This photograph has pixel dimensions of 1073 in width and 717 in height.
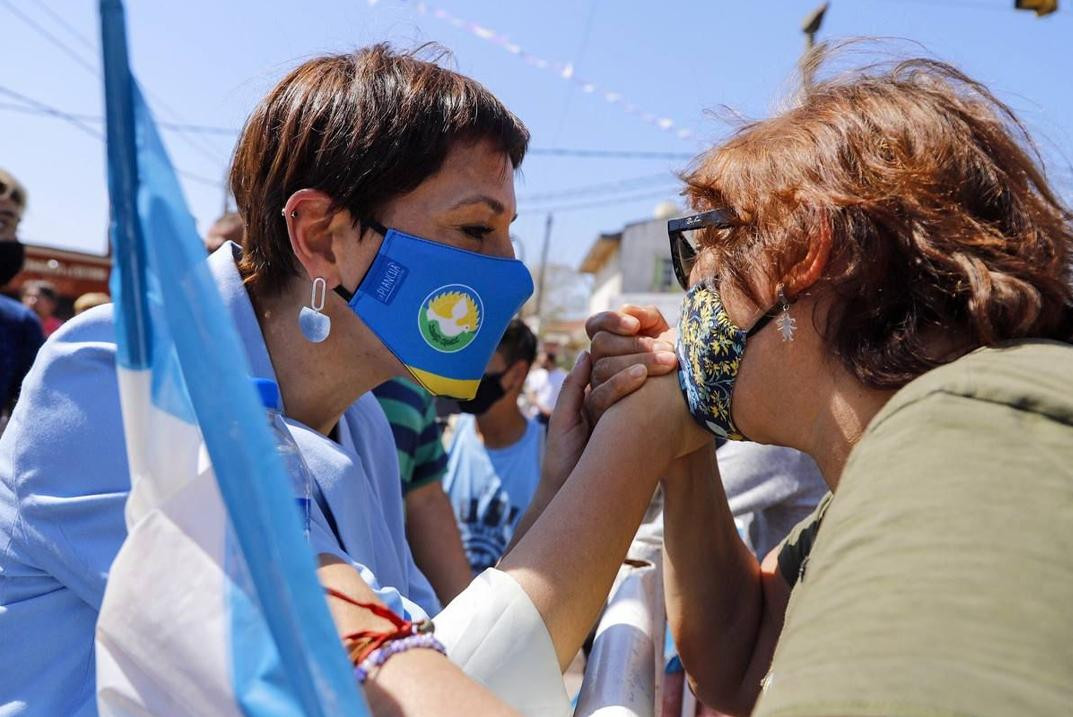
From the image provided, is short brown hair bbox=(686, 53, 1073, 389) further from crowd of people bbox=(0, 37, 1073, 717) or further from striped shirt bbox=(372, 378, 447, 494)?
striped shirt bbox=(372, 378, 447, 494)

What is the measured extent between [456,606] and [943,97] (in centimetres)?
112

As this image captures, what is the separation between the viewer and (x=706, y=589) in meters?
2.07

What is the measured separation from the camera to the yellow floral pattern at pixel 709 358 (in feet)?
5.53

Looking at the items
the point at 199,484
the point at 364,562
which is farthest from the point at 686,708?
the point at 199,484

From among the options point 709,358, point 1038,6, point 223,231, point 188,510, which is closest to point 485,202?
point 709,358

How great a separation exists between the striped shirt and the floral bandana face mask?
5.74 feet

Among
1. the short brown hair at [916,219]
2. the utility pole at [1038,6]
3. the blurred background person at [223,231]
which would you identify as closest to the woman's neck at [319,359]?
the short brown hair at [916,219]

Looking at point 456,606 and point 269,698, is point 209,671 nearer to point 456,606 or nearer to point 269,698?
point 269,698

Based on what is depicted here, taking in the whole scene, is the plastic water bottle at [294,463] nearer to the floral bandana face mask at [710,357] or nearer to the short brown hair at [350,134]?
the short brown hair at [350,134]

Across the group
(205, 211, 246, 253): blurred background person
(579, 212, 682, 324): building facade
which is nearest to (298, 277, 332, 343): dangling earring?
(205, 211, 246, 253): blurred background person

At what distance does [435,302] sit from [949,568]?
125 cm

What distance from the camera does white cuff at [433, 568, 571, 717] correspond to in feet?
4.44

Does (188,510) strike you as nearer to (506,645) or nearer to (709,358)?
(506,645)

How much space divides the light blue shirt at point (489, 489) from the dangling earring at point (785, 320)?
293cm
